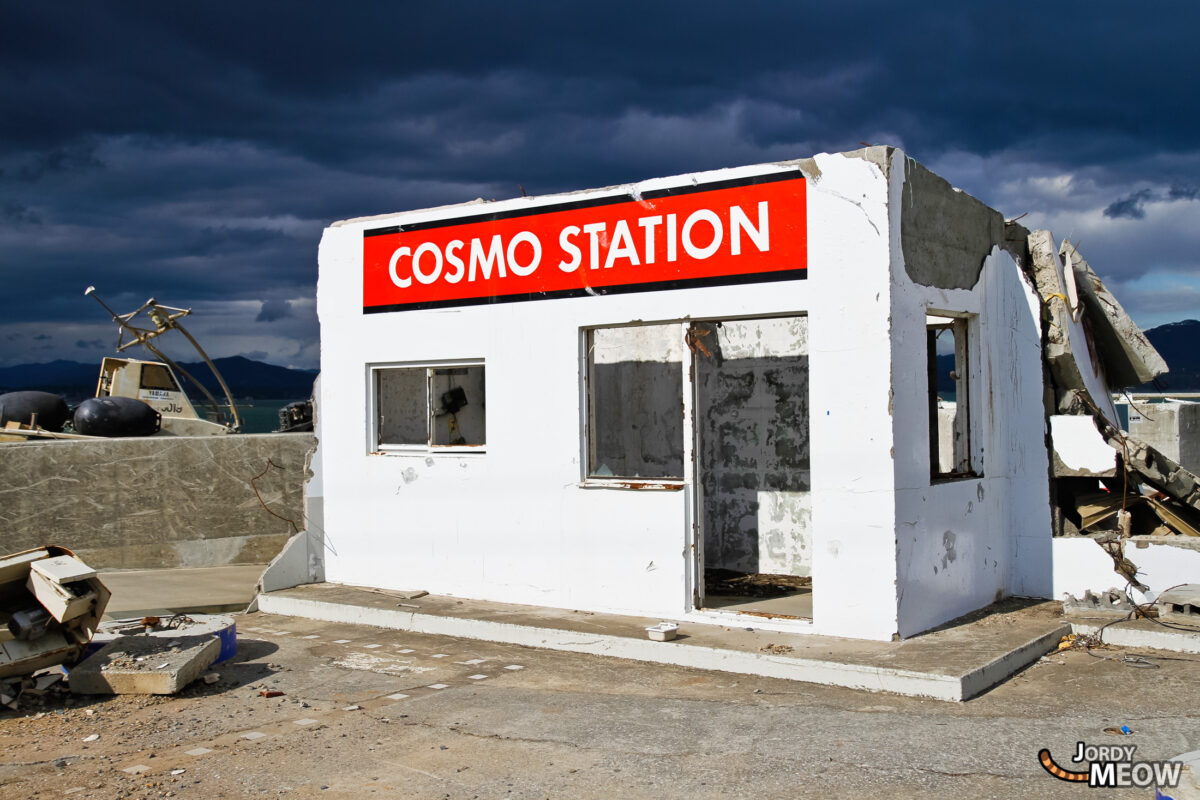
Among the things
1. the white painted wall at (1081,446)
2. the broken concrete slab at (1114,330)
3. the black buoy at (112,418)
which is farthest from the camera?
the black buoy at (112,418)

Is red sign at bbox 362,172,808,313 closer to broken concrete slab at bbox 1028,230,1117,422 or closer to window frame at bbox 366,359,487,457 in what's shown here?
window frame at bbox 366,359,487,457

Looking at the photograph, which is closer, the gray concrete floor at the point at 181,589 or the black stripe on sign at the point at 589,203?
the black stripe on sign at the point at 589,203

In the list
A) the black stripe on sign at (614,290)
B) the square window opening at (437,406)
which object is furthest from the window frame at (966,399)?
the square window opening at (437,406)

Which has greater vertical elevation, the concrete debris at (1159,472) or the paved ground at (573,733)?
the concrete debris at (1159,472)

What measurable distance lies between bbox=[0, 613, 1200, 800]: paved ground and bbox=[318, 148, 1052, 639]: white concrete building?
1.35m

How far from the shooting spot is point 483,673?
296 inches

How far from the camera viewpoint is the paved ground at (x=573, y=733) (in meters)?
5.16

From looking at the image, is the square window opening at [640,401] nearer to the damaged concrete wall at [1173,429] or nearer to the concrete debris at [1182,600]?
the concrete debris at [1182,600]

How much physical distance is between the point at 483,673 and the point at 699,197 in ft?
13.5

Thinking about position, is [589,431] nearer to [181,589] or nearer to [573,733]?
[573,733]

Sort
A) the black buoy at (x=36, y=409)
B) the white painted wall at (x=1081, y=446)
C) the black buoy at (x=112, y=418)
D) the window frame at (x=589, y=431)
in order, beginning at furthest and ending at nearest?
the black buoy at (x=36, y=409), the black buoy at (x=112, y=418), the white painted wall at (x=1081, y=446), the window frame at (x=589, y=431)

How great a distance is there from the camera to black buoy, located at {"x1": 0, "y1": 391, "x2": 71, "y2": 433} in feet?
51.8

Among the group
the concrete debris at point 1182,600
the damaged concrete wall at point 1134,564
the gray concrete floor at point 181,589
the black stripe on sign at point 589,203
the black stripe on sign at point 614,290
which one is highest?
the black stripe on sign at point 589,203

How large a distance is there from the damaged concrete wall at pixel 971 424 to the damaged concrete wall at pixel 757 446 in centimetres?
200
